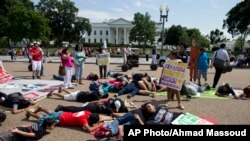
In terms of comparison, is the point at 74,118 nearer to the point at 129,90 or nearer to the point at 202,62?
the point at 129,90

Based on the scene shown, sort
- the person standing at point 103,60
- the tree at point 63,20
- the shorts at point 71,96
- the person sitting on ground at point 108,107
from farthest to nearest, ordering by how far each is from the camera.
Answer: the tree at point 63,20 < the person standing at point 103,60 < the shorts at point 71,96 < the person sitting on ground at point 108,107

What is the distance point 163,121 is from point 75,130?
1.97m

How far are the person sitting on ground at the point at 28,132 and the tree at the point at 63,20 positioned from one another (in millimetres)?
88705

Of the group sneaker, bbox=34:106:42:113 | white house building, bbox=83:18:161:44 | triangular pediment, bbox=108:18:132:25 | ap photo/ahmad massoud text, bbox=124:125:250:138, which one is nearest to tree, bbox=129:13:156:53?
white house building, bbox=83:18:161:44

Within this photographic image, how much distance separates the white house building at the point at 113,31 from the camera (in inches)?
5281

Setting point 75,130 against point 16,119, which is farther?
point 16,119

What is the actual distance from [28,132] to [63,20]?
298ft

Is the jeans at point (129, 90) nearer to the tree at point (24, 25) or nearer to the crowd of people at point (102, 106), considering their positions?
the crowd of people at point (102, 106)

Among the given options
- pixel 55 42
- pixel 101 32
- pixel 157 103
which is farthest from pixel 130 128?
pixel 101 32

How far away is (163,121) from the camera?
694 cm

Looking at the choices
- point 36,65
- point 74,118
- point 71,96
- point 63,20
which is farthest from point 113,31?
point 74,118

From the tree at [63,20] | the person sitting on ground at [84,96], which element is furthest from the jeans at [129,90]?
the tree at [63,20]

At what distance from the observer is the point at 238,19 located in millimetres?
55844

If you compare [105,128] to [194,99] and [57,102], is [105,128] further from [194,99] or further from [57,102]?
[194,99]
